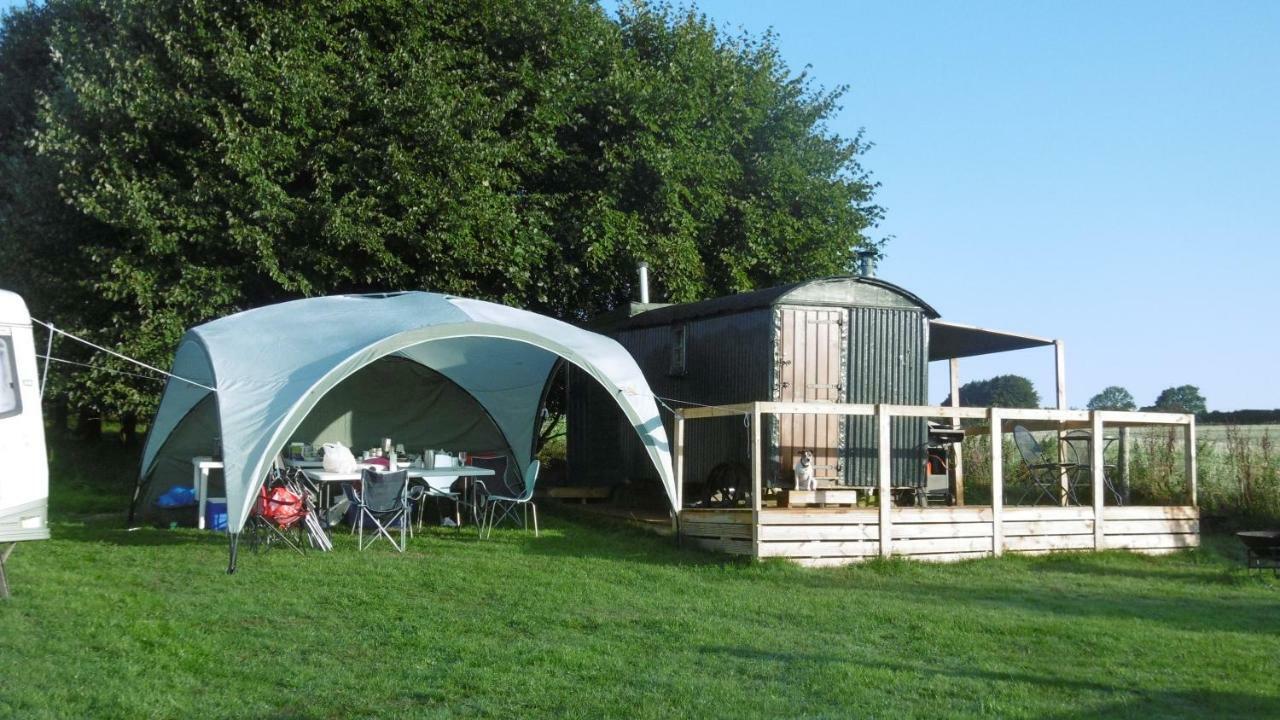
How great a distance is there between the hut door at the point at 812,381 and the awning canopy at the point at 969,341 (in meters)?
2.00

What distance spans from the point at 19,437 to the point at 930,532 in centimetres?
714

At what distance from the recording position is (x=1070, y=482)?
40.3ft

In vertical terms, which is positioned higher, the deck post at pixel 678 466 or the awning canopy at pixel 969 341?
the awning canopy at pixel 969 341

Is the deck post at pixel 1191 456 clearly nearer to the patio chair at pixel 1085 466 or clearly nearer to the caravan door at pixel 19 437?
the patio chair at pixel 1085 466

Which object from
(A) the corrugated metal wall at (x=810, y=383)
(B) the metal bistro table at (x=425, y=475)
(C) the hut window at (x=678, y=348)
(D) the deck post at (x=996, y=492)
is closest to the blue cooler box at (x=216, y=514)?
(B) the metal bistro table at (x=425, y=475)

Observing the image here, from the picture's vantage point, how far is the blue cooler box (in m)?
11.5

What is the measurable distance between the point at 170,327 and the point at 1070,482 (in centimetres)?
1029

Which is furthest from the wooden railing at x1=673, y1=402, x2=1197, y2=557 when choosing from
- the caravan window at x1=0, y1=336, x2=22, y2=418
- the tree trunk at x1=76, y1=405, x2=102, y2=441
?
the tree trunk at x1=76, y1=405, x2=102, y2=441

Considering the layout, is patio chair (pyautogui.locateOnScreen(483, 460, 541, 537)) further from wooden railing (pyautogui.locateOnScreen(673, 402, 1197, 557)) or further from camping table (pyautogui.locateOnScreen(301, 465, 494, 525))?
wooden railing (pyautogui.locateOnScreen(673, 402, 1197, 557))

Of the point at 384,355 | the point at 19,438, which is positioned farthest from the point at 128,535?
the point at 19,438

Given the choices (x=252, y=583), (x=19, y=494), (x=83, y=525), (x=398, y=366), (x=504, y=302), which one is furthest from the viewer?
(x=504, y=302)

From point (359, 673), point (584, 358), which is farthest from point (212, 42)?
point (359, 673)

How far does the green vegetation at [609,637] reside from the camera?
Answer: 5281 mm

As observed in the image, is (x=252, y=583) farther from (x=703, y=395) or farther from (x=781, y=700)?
(x=703, y=395)
